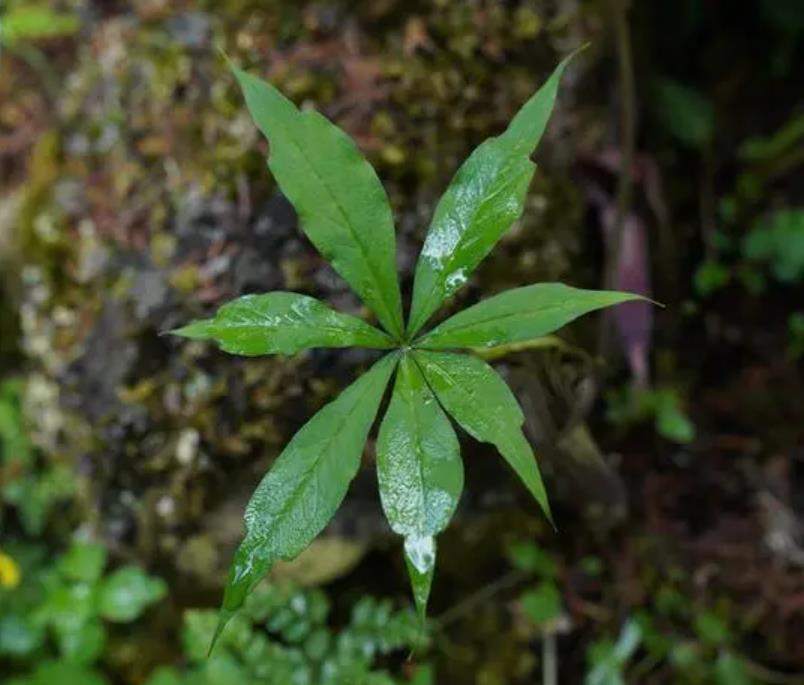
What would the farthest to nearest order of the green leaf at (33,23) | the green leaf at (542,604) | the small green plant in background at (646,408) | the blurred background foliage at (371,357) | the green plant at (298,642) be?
1. the green leaf at (33,23)
2. the small green plant in background at (646,408)
3. the green leaf at (542,604)
4. the blurred background foliage at (371,357)
5. the green plant at (298,642)

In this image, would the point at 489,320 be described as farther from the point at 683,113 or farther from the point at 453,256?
the point at 683,113

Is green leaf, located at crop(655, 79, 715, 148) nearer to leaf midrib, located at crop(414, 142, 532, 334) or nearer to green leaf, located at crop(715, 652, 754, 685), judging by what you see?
green leaf, located at crop(715, 652, 754, 685)

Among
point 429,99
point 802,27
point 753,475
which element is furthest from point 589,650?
point 802,27

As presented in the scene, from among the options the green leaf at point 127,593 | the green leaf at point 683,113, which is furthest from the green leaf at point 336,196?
the green leaf at point 683,113

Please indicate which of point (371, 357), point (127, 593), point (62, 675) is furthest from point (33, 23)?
point (62, 675)

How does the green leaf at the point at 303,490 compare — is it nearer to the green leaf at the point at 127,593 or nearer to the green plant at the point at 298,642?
the green plant at the point at 298,642

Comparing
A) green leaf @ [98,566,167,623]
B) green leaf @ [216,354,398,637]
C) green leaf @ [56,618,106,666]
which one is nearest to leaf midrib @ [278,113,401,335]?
green leaf @ [216,354,398,637]
